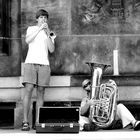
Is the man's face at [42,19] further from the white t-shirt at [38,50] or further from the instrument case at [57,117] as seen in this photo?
the instrument case at [57,117]

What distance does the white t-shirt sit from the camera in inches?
400

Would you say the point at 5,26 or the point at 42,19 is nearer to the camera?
the point at 42,19

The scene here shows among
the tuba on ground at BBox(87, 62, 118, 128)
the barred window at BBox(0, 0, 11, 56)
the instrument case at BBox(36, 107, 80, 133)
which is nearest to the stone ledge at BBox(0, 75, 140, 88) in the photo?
the barred window at BBox(0, 0, 11, 56)

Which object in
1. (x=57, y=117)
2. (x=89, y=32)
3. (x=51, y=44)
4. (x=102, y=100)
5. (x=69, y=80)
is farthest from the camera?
(x=89, y=32)

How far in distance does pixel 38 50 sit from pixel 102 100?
4.46 feet

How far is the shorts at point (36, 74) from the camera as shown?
10.2 metres

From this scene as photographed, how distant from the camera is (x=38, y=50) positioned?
402 inches

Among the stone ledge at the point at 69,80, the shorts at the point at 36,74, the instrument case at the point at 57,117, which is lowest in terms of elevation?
the instrument case at the point at 57,117

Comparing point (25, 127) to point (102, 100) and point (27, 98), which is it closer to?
point (27, 98)

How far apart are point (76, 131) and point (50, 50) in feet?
5.63

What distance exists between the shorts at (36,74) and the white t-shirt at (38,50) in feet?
0.28

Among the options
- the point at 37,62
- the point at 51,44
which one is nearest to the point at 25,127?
the point at 37,62

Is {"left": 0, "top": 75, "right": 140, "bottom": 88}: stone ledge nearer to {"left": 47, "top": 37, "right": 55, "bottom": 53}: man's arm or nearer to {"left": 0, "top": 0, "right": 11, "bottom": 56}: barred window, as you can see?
{"left": 0, "top": 0, "right": 11, "bottom": 56}: barred window

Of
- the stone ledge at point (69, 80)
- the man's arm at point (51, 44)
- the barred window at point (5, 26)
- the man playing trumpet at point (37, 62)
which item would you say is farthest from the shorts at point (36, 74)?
the barred window at point (5, 26)
